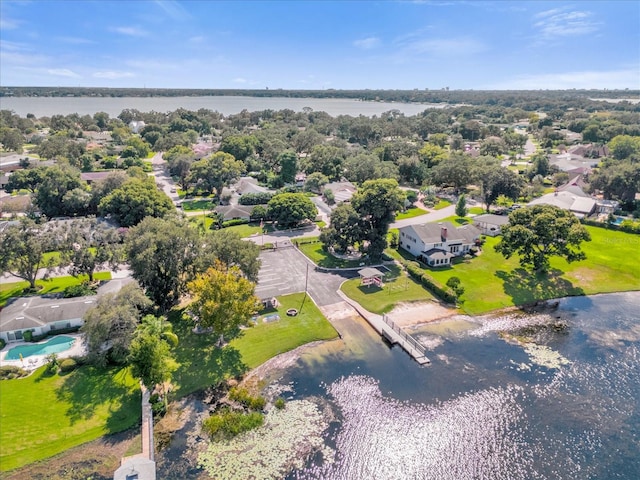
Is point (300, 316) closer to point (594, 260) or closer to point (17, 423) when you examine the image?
point (17, 423)

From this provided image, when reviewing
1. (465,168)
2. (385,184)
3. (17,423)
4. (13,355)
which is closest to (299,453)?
(17,423)

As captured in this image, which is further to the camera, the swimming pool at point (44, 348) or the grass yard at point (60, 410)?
the swimming pool at point (44, 348)

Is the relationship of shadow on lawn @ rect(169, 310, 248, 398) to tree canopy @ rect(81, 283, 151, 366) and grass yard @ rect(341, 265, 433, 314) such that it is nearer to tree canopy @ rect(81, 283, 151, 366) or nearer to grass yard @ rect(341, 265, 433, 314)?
tree canopy @ rect(81, 283, 151, 366)

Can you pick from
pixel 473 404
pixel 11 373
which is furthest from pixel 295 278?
pixel 11 373

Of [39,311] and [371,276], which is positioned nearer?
[39,311]

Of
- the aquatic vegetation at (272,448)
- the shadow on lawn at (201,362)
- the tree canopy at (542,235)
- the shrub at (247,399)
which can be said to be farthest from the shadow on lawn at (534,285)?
the shadow on lawn at (201,362)

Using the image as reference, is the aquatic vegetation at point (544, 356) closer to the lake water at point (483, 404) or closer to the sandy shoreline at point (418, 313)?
the lake water at point (483, 404)

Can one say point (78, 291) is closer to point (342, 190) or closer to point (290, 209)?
point (290, 209)
